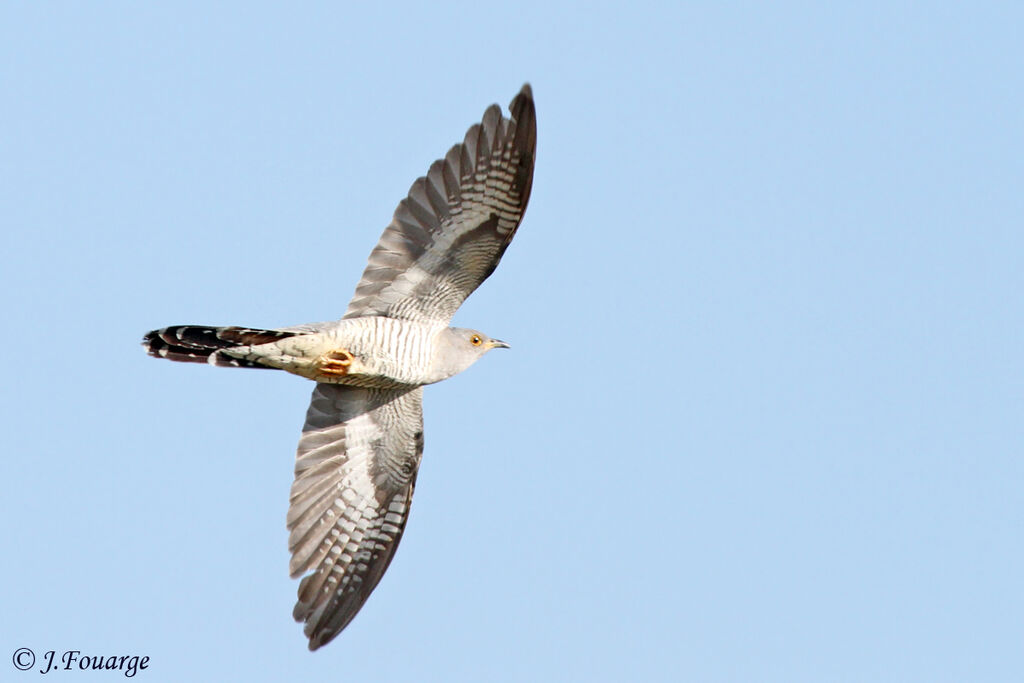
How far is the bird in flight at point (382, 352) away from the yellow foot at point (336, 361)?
15 mm

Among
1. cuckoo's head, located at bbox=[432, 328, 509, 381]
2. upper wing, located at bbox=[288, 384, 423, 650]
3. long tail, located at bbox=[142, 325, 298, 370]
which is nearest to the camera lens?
long tail, located at bbox=[142, 325, 298, 370]

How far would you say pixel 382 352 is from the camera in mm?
10672

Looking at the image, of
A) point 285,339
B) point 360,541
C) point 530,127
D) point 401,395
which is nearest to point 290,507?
point 360,541

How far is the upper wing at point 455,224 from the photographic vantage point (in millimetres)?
10164

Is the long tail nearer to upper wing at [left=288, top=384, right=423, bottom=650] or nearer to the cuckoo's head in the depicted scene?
the cuckoo's head

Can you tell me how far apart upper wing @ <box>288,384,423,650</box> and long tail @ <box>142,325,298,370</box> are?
2.10 m

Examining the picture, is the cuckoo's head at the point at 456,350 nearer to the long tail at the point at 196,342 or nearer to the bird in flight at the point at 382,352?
the bird in flight at the point at 382,352

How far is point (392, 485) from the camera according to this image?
1229 centimetres

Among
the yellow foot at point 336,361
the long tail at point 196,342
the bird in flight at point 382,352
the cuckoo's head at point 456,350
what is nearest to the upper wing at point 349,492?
the bird in flight at point 382,352

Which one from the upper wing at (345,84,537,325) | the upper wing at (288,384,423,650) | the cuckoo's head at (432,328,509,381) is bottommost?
the upper wing at (288,384,423,650)

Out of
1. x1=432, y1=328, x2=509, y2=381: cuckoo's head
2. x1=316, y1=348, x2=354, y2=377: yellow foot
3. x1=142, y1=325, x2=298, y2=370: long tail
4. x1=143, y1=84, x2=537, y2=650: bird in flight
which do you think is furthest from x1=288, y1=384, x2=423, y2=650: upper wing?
x1=142, y1=325, x2=298, y2=370: long tail

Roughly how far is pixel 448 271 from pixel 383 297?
0.64m

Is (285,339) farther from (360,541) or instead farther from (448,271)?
(360,541)

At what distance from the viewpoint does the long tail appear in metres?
9.82
